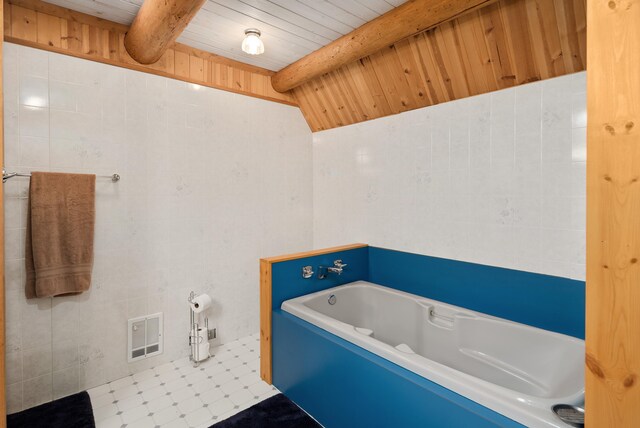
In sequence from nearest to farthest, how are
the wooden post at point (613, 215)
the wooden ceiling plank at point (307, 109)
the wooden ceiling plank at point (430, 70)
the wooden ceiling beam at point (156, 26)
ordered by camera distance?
the wooden post at point (613, 215), the wooden ceiling beam at point (156, 26), the wooden ceiling plank at point (430, 70), the wooden ceiling plank at point (307, 109)

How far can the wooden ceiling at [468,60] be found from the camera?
1.73 metres

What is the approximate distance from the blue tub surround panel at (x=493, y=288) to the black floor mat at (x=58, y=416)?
2.24 meters

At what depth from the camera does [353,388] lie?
68.7 inches

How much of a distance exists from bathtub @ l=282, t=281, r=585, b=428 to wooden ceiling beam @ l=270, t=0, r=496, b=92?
1.79m

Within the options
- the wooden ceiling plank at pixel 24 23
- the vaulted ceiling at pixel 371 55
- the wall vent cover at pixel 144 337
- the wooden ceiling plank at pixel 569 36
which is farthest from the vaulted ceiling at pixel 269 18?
the wall vent cover at pixel 144 337

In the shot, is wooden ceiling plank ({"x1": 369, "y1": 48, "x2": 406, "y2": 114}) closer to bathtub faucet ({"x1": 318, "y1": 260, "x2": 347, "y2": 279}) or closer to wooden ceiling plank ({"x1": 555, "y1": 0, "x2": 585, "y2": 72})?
wooden ceiling plank ({"x1": 555, "y1": 0, "x2": 585, "y2": 72})

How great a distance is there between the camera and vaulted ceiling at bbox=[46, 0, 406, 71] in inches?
79.2

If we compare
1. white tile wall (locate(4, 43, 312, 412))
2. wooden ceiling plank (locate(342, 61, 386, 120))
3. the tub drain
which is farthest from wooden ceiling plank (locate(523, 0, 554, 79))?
white tile wall (locate(4, 43, 312, 412))

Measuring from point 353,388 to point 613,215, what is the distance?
1.42 metres

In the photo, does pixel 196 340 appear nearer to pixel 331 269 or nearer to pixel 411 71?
pixel 331 269

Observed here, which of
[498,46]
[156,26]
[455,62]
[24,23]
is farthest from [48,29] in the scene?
[498,46]

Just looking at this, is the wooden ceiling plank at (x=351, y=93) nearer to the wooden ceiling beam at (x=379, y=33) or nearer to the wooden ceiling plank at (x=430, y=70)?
the wooden ceiling beam at (x=379, y=33)

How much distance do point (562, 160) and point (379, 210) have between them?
1361mm

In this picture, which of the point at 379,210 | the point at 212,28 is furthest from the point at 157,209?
the point at 379,210
